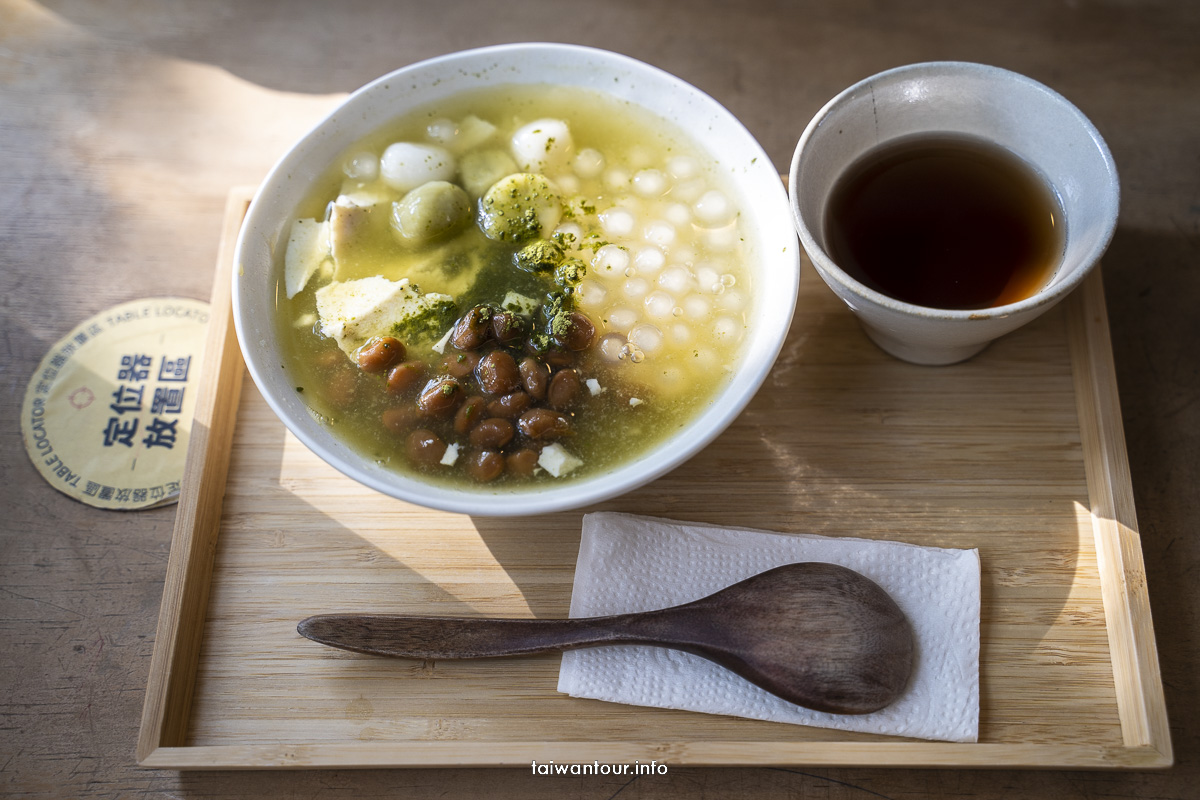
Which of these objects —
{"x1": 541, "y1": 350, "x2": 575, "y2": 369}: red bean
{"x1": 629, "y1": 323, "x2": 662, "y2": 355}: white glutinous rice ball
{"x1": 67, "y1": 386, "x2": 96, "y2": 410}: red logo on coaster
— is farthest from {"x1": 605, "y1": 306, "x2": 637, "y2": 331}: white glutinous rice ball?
{"x1": 67, "y1": 386, "x2": 96, "y2": 410}: red logo on coaster

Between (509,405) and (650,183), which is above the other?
(650,183)

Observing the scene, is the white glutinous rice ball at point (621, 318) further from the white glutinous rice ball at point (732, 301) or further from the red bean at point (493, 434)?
the red bean at point (493, 434)

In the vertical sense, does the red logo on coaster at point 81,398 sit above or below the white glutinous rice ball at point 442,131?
below

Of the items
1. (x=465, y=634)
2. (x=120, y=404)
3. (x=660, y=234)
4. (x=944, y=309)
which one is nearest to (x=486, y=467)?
(x=465, y=634)

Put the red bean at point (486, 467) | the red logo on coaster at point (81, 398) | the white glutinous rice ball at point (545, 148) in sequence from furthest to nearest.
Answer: the red logo on coaster at point (81, 398), the white glutinous rice ball at point (545, 148), the red bean at point (486, 467)

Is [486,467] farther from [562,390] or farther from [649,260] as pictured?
[649,260]

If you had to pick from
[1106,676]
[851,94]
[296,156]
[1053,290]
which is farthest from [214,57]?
[1106,676]

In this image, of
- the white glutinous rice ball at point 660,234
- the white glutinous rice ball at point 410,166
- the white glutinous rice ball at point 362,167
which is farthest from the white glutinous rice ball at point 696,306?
the white glutinous rice ball at point 362,167
